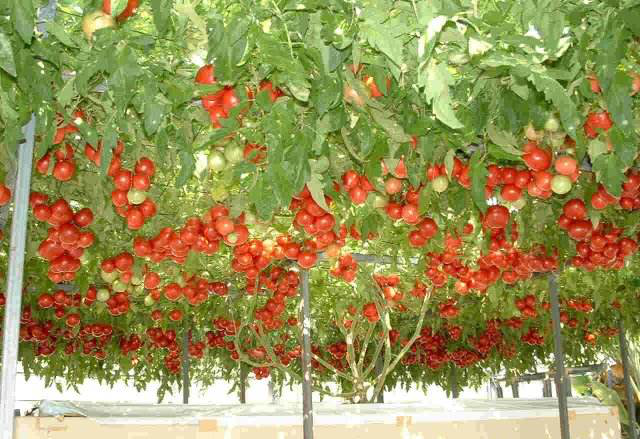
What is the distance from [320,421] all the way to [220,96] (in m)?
2.45

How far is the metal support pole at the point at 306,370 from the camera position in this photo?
11.8 feet

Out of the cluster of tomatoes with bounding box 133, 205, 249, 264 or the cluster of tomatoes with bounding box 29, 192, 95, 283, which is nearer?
the cluster of tomatoes with bounding box 29, 192, 95, 283

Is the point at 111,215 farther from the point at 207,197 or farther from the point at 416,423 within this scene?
the point at 416,423

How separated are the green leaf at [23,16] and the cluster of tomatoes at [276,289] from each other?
3713 mm

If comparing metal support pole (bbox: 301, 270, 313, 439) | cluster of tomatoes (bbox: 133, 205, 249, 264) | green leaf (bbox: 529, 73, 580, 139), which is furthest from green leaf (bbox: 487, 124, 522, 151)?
metal support pole (bbox: 301, 270, 313, 439)

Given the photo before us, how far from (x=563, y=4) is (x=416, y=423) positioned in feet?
9.99

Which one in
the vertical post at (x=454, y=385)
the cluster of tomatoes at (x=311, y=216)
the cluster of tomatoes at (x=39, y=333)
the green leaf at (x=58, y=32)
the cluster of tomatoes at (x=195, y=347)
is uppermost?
the green leaf at (x=58, y=32)

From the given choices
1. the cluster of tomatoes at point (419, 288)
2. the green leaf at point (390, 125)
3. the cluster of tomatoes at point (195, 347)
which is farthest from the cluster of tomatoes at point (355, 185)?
the cluster of tomatoes at point (195, 347)

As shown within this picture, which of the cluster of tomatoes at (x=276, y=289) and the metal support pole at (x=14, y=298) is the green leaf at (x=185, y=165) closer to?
the metal support pole at (x=14, y=298)

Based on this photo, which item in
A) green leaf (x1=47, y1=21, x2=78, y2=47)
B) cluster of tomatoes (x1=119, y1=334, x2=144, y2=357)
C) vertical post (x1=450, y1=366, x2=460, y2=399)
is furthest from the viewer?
vertical post (x1=450, y1=366, x2=460, y2=399)

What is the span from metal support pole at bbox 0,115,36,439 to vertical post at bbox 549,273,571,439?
3.67 metres

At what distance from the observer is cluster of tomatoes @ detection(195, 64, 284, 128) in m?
1.88

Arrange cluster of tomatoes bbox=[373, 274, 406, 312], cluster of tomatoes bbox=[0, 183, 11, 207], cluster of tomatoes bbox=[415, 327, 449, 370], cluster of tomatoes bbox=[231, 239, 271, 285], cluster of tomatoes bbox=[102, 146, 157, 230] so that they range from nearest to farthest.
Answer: cluster of tomatoes bbox=[0, 183, 11, 207] → cluster of tomatoes bbox=[102, 146, 157, 230] → cluster of tomatoes bbox=[231, 239, 271, 285] → cluster of tomatoes bbox=[373, 274, 406, 312] → cluster of tomatoes bbox=[415, 327, 449, 370]

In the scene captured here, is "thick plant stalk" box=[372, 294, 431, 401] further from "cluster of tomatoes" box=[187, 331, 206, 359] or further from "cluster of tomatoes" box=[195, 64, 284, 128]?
"cluster of tomatoes" box=[195, 64, 284, 128]
